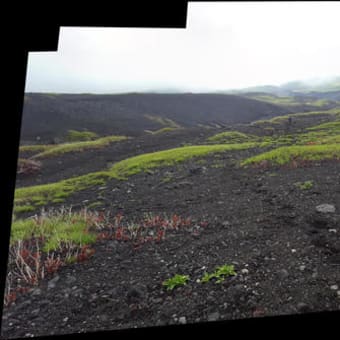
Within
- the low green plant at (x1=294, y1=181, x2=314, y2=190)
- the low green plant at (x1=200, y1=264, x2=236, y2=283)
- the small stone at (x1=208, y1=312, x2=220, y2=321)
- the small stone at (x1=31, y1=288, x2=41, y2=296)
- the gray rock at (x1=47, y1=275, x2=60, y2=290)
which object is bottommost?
the small stone at (x1=31, y1=288, x2=41, y2=296)

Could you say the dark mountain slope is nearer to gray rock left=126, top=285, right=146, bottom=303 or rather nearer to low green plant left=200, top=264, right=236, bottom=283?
gray rock left=126, top=285, right=146, bottom=303

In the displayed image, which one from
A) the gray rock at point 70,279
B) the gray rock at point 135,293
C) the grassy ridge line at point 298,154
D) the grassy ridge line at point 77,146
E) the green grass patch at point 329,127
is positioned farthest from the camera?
the green grass patch at point 329,127

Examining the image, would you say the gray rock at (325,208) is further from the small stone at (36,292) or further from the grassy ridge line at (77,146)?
the small stone at (36,292)

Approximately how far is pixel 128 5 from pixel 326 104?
975 centimetres

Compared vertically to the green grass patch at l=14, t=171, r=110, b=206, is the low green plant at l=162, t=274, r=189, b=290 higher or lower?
lower

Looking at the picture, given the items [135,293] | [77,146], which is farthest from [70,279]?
[77,146]

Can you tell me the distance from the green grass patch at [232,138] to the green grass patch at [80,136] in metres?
3.35

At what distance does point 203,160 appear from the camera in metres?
9.33

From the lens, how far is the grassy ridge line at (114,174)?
7.97 meters

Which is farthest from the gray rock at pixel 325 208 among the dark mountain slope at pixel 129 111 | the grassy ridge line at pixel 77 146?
the grassy ridge line at pixel 77 146

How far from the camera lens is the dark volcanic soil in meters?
5.48

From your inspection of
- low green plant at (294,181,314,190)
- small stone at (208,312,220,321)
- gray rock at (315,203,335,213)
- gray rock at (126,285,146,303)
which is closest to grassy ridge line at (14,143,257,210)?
low green plant at (294,181,314,190)

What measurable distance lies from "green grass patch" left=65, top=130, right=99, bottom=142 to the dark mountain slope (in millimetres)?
174

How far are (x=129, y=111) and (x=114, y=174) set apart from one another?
109 inches
